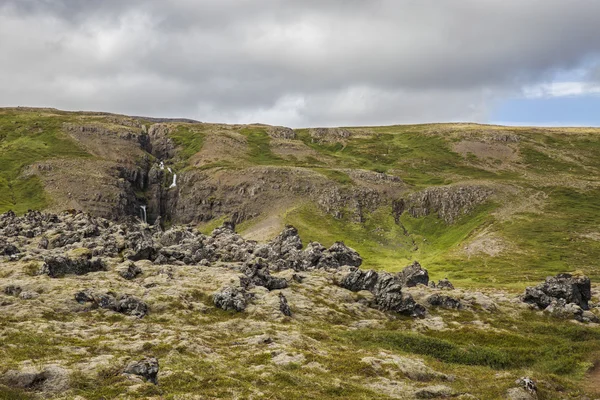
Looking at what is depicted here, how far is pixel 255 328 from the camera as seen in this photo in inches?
2788

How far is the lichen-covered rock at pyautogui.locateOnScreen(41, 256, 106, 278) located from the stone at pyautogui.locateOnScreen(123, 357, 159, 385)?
55849mm

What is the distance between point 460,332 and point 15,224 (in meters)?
161

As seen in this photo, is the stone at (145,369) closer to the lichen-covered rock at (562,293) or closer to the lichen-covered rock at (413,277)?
the lichen-covered rock at (413,277)

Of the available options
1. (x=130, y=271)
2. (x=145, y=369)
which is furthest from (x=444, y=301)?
(x=145, y=369)

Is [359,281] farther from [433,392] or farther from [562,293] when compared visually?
[433,392]

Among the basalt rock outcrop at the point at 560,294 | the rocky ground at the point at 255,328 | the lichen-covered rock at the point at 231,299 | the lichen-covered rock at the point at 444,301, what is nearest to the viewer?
the rocky ground at the point at 255,328

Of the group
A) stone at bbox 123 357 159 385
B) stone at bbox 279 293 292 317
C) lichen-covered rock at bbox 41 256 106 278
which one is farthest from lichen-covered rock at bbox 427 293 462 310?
lichen-covered rock at bbox 41 256 106 278

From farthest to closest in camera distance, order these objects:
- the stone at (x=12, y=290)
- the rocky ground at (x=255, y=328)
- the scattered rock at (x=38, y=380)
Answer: the stone at (x=12, y=290)
the rocky ground at (x=255, y=328)
the scattered rock at (x=38, y=380)

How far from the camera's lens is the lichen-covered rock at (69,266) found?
8857 cm

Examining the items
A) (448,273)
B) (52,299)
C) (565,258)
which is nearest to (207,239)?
(52,299)

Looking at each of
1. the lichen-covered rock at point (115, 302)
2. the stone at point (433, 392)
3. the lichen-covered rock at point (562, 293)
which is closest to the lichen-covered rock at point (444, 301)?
the lichen-covered rock at point (562, 293)

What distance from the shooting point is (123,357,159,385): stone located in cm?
4070

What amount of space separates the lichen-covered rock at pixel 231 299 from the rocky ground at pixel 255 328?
278mm

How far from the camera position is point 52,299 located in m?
74.3
